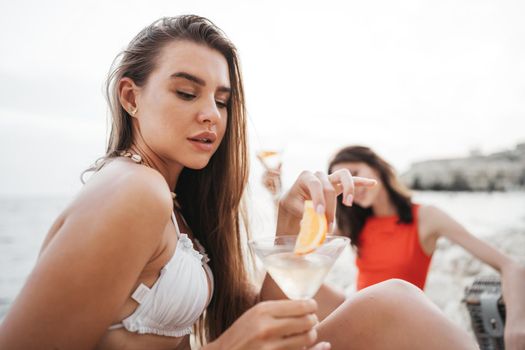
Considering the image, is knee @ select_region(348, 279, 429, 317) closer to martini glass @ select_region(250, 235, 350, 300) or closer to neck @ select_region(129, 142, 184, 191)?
martini glass @ select_region(250, 235, 350, 300)

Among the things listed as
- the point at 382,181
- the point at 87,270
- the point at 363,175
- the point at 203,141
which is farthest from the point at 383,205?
the point at 87,270

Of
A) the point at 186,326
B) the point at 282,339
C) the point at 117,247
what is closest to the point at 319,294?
the point at 186,326

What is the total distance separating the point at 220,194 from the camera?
237 centimetres

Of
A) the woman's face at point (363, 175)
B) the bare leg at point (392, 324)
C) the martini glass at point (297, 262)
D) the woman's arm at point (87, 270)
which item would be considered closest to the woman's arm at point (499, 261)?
the woman's face at point (363, 175)

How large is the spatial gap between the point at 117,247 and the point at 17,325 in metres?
0.33

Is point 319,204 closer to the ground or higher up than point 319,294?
higher up

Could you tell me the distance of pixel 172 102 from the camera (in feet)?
5.83

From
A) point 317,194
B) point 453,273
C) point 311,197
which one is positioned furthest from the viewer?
point 453,273

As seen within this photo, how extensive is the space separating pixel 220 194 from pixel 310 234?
1.17 m

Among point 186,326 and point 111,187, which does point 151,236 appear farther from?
point 186,326

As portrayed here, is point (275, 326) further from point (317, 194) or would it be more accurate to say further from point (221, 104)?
point (221, 104)

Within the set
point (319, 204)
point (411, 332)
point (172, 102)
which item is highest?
point (172, 102)

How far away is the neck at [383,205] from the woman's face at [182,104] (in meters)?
2.60

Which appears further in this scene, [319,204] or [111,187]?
[319,204]
